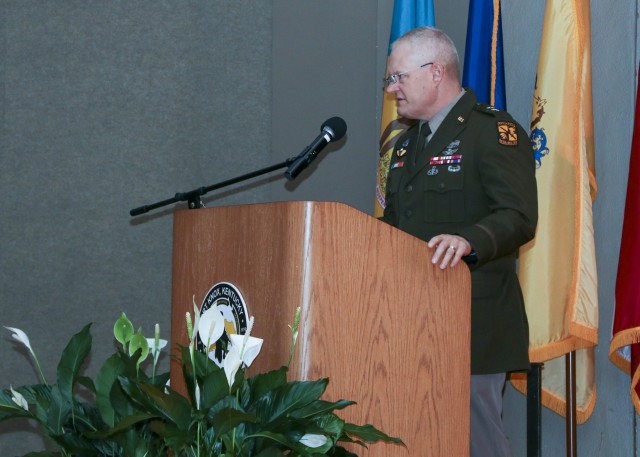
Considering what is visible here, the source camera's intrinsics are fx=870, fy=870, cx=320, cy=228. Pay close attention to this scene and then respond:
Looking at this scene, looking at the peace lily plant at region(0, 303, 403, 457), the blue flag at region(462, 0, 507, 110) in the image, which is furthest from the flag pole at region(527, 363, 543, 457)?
the peace lily plant at region(0, 303, 403, 457)

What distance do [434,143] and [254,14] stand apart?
6.73 feet

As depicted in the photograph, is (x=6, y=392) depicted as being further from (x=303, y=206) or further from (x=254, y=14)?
(x=254, y=14)

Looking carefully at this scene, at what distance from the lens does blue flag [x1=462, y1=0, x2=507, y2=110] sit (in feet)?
10.5

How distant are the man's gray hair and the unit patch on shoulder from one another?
0.73ft

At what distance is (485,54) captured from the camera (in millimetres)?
3279

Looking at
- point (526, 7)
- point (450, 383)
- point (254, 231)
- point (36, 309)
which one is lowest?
point (36, 309)

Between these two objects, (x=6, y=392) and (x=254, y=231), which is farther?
(x=254, y=231)

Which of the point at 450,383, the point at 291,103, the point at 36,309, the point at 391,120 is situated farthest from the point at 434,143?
the point at 36,309

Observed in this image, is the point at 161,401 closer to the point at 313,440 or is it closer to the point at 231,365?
the point at 231,365

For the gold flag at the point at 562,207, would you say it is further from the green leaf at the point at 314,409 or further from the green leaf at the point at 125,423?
the green leaf at the point at 125,423

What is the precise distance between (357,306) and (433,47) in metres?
0.93

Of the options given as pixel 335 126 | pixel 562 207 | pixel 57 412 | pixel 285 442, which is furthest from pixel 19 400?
pixel 562 207

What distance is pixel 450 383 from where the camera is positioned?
1.72m

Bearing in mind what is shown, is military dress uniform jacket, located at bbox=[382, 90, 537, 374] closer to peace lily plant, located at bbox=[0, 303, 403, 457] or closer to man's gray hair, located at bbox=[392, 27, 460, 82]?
man's gray hair, located at bbox=[392, 27, 460, 82]
